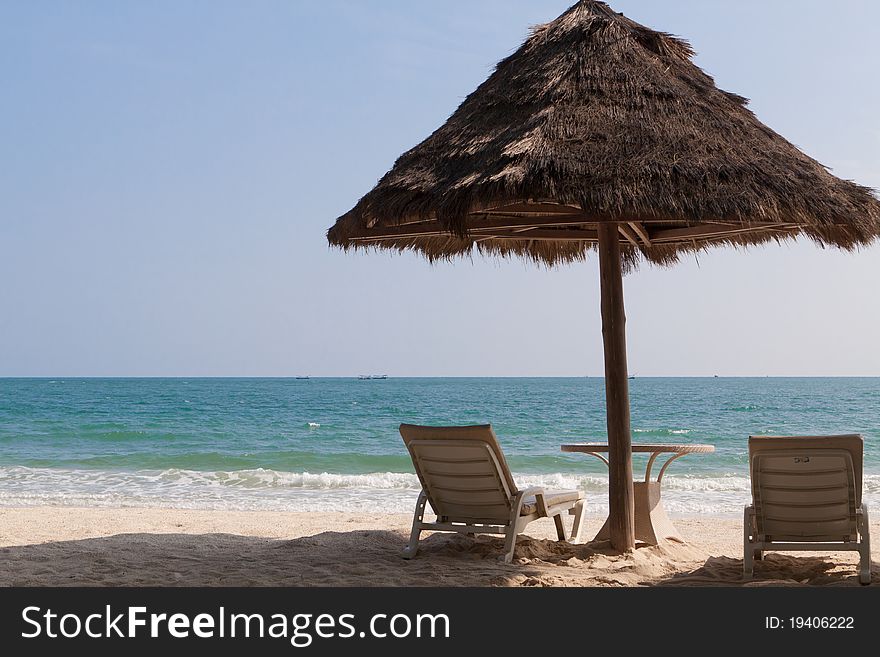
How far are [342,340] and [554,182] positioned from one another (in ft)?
141

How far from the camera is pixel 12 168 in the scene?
37.6 metres

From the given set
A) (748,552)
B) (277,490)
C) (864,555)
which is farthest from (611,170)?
(277,490)

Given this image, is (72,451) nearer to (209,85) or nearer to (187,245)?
(209,85)

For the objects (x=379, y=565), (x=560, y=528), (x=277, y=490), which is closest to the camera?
(x=379, y=565)

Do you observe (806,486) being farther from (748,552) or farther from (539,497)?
(539,497)

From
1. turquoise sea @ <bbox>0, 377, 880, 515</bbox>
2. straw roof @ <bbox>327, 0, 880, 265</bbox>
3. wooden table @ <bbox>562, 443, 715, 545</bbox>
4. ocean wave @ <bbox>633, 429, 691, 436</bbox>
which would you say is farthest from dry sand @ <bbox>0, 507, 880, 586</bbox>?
ocean wave @ <bbox>633, 429, 691, 436</bbox>

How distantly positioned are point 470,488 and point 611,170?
1992 mm

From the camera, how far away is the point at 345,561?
5.34 m

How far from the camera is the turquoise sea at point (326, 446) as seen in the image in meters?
11.4

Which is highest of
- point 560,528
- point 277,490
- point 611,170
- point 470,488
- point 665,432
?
point 611,170

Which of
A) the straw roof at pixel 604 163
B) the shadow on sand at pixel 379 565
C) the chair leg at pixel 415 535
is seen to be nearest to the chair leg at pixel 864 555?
the shadow on sand at pixel 379 565

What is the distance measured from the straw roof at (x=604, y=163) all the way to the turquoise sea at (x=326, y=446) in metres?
5.08

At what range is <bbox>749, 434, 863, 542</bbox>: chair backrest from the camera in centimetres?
437

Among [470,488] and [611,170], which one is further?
[470,488]
